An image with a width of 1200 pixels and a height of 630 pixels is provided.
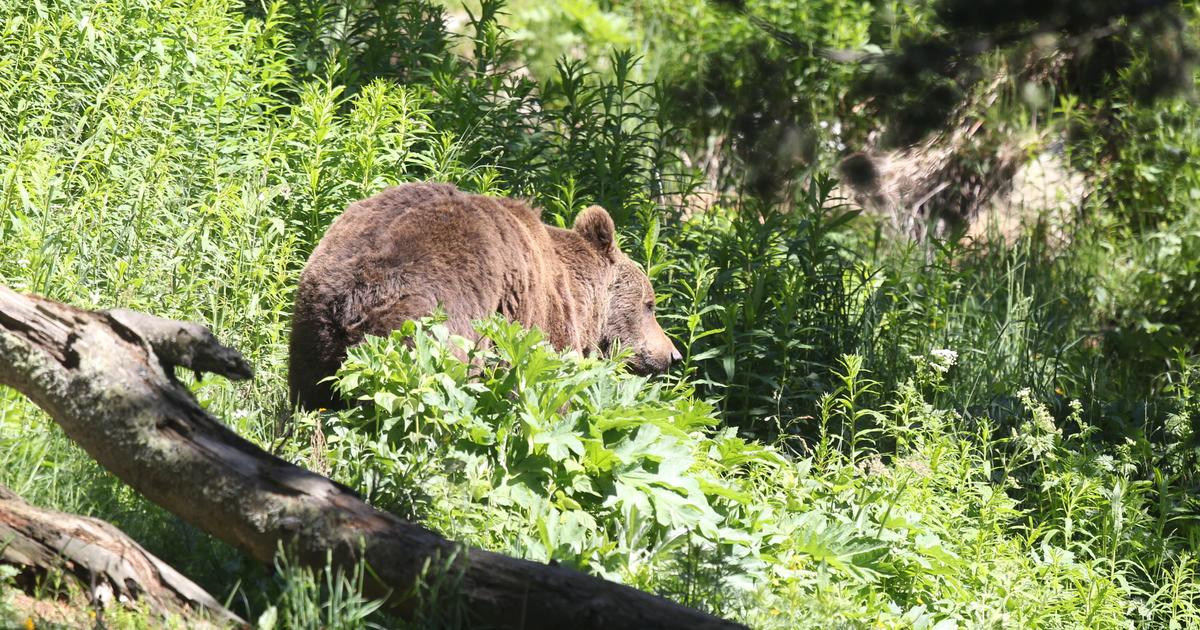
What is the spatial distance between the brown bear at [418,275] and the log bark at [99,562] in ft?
6.53

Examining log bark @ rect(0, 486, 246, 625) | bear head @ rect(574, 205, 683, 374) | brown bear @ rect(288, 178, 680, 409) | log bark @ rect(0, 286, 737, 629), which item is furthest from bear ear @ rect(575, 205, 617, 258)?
log bark @ rect(0, 486, 246, 625)

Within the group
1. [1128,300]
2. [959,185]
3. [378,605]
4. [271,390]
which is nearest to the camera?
[378,605]

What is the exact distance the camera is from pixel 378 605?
11.8ft

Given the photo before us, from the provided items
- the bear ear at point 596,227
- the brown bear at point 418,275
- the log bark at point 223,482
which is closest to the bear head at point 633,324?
the bear ear at point 596,227

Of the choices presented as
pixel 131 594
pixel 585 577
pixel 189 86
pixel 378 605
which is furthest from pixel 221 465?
pixel 189 86

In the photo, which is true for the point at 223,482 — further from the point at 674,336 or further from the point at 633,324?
the point at 674,336

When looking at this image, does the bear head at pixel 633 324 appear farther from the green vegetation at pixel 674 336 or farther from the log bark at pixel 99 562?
the log bark at pixel 99 562

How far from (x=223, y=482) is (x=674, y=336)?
15.9 ft

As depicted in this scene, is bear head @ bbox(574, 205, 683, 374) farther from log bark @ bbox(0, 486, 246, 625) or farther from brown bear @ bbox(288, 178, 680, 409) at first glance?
log bark @ bbox(0, 486, 246, 625)

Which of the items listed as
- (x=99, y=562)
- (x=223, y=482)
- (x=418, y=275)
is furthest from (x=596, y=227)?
(x=99, y=562)

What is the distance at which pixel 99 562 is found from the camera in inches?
145

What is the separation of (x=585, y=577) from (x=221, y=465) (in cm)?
124

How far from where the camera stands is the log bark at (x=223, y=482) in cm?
357

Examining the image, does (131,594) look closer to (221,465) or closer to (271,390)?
(221,465)
